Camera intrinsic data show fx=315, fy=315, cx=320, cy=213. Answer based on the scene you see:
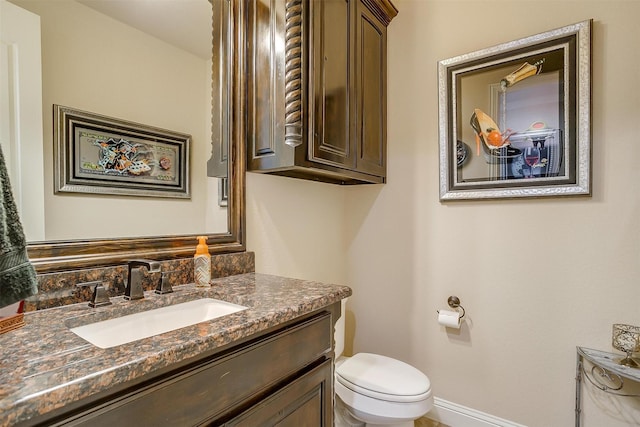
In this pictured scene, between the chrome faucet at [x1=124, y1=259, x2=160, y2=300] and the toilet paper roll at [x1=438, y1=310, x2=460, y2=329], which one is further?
the toilet paper roll at [x1=438, y1=310, x2=460, y2=329]

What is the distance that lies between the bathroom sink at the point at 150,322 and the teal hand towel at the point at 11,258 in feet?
0.61

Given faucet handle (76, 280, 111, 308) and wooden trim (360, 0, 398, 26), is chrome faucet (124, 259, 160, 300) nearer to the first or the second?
faucet handle (76, 280, 111, 308)

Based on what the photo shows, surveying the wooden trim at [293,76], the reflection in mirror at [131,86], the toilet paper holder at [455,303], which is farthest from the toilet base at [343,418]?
the wooden trim at [293,76]

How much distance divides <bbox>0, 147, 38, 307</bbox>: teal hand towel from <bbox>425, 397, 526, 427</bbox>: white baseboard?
1981 mm

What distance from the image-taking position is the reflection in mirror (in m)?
0.96

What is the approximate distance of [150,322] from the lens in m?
0.92

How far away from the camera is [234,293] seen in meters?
1.08

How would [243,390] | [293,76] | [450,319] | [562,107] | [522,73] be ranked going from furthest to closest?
[450,319] → [522,73] → [562,107] → [293,76] → [243,390]

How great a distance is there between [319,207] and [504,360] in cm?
129

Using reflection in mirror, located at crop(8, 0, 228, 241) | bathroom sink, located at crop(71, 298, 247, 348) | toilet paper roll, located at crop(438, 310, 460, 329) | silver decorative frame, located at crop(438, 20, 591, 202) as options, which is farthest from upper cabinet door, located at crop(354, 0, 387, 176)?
bathroom sink, located at crop(71, 298, 247, 348)

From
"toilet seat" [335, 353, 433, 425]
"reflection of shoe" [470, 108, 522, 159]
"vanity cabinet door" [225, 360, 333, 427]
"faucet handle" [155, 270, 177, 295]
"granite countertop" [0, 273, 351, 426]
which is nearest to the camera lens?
"granite countertop" [0, 273, 351, 426]

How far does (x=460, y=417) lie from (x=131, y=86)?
2237 millimetres

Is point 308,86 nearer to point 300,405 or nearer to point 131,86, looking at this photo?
point 131,86

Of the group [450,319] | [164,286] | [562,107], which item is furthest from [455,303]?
[164,286]
